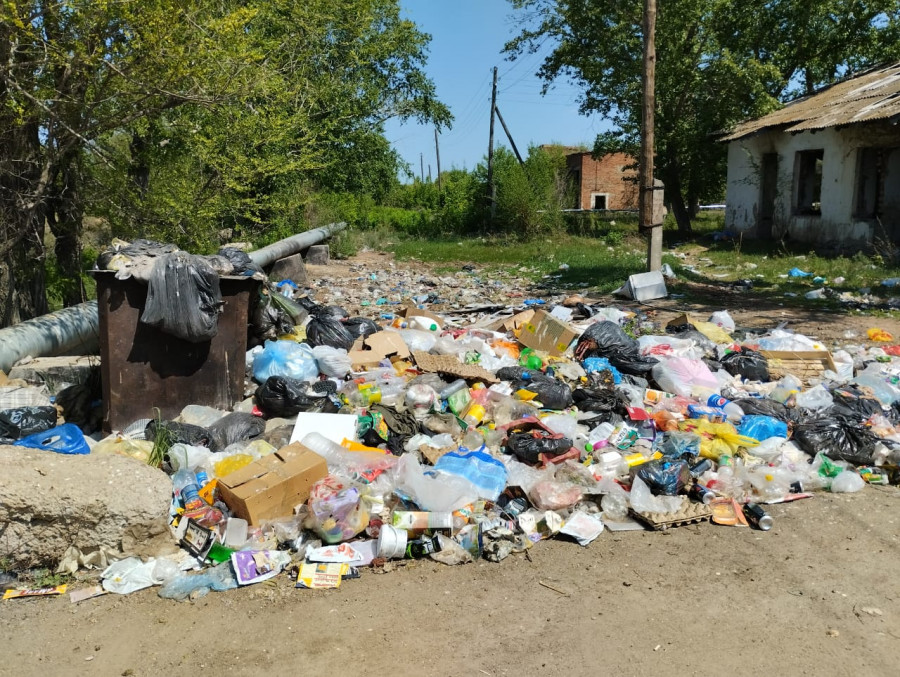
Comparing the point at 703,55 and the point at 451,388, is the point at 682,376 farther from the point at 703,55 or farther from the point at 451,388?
the point at 703,55

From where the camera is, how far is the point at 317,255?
1377 cm

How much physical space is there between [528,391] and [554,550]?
1.63m

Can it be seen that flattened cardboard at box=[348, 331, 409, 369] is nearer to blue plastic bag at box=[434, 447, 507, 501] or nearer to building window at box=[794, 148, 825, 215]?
blue plastic bag at box=[434, 447, 507, 501]

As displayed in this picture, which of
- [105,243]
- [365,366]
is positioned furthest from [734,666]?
[105,243]

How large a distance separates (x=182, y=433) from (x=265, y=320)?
169 cm

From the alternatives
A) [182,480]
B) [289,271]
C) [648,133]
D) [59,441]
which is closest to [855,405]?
[182,480]

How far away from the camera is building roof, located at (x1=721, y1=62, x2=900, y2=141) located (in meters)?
12.3

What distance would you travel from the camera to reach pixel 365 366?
18.0 ft

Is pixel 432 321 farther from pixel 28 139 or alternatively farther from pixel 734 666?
pixel 734 666

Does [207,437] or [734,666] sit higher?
[207,437]

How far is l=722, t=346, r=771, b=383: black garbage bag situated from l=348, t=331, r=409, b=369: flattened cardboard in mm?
2548

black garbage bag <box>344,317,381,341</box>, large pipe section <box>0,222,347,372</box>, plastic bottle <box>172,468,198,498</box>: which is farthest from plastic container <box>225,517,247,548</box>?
black garbage bag <box>344,317,381,341</box>

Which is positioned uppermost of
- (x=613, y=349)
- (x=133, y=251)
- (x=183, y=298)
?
(x=133, y=251)

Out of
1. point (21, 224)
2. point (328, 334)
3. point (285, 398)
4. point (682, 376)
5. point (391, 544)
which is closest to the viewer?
point (391, 544)
